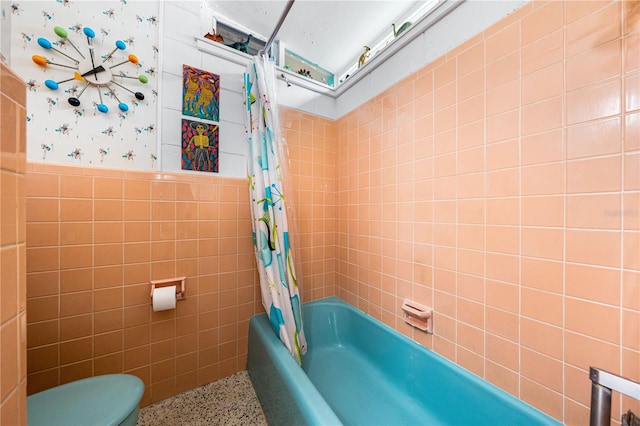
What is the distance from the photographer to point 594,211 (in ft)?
2.32

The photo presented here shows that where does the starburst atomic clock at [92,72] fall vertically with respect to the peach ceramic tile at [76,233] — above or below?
above

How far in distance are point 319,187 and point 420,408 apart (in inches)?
60.0

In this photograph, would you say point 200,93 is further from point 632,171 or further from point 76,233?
point 632,171

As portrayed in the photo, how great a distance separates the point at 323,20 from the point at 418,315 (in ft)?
6.31

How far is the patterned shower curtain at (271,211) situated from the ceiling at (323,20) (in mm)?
394

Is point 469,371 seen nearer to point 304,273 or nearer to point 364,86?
point 304,273

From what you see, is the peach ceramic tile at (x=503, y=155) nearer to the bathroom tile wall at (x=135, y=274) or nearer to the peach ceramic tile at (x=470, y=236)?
the peach ceramic tile at (x=470, y=236)

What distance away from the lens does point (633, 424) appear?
0.56 m

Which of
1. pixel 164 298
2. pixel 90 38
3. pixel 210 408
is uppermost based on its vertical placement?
pixel 90 38

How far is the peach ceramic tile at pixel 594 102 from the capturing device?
0.67 m

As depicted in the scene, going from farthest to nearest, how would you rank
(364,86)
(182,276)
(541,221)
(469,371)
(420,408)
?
1. (364,86)
2. (182,276)
3. (420,408)
4. (469,371)
5. (541,221)

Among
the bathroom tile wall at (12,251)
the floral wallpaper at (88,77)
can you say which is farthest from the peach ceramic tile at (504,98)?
the floral wallpaper at (88,77)

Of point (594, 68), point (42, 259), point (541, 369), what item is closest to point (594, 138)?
point (594, 68)

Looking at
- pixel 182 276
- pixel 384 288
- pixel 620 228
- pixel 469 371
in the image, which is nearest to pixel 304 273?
→ pixel 384 288
